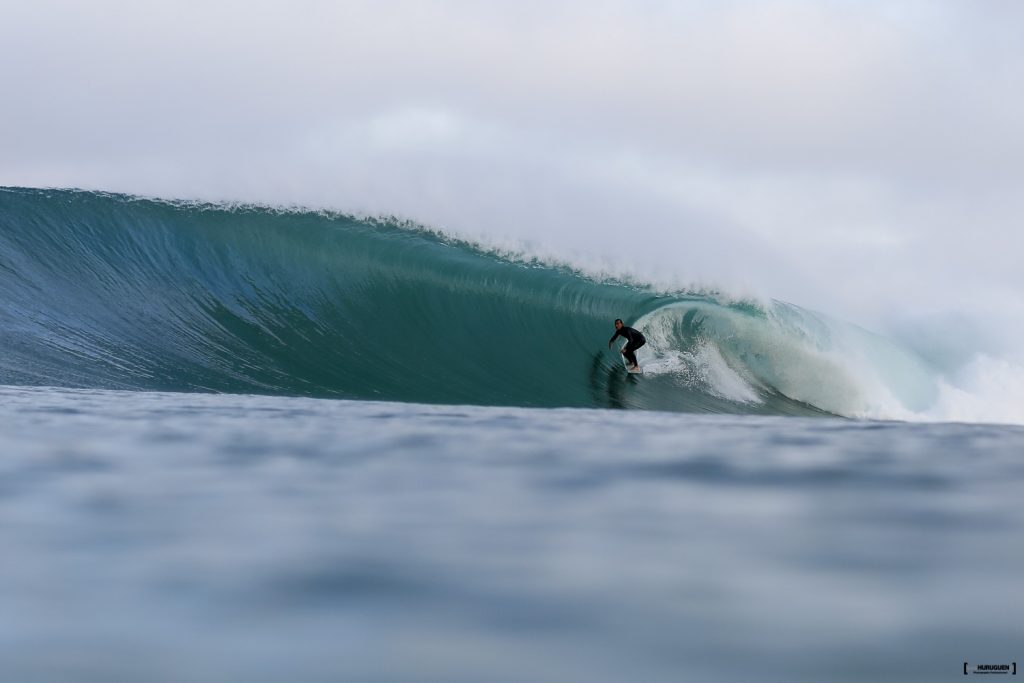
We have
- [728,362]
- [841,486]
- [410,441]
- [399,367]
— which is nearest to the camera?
[841,486]

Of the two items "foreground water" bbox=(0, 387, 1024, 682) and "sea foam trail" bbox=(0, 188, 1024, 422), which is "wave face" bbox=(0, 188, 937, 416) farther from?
"foreground water" bbox=(0, 387, 1024, 682)

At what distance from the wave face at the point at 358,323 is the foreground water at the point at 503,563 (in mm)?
6673

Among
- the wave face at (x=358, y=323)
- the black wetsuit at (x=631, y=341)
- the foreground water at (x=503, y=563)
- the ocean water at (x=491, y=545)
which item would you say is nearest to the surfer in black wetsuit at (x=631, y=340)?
the black wetsuit at (x=631, y=341)

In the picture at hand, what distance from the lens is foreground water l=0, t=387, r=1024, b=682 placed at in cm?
A: 118

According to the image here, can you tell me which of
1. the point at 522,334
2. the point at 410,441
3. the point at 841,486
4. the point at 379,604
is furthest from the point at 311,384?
the point at 379,604

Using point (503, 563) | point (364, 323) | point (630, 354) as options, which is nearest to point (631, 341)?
point (630, 354)

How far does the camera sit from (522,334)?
12.7m

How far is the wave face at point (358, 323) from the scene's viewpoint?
9.96 meters

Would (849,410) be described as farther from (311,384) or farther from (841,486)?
(841,486)

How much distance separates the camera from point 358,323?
38.8 feet

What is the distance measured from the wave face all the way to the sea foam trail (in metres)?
0.03

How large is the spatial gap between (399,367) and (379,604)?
9.28m

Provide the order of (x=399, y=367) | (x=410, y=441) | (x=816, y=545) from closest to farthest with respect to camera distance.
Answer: (x=816, y=545) → (x=410, y=441) → (x=399, y=367)

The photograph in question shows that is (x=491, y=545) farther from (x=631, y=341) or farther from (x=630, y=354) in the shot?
(x=630, y=354)
